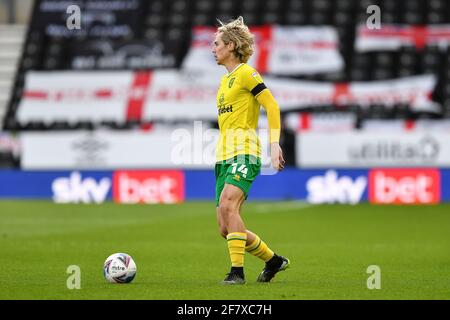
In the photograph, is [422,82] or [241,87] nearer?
[241,87]

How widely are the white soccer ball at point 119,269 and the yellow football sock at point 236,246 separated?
89 centimetres

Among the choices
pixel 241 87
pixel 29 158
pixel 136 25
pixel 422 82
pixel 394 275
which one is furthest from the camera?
pixel 136 25

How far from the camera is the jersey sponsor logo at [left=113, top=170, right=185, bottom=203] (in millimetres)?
24406

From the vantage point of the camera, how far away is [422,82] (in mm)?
28828

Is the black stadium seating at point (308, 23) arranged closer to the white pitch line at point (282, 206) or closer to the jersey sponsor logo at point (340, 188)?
the jersey sponsor logo at point (340, 188)

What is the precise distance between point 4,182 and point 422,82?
11.1 meters

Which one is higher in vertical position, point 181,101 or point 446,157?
point 181,101

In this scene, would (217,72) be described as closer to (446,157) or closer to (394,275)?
(446,157)

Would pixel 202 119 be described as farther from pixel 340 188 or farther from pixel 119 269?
pixel 119 269

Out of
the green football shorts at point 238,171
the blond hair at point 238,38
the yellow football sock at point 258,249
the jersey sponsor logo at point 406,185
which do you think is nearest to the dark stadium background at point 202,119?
the jersey sponsor logo at point 406,185

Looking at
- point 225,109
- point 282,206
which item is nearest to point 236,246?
point 225,109

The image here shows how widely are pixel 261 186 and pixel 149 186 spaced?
254 cm

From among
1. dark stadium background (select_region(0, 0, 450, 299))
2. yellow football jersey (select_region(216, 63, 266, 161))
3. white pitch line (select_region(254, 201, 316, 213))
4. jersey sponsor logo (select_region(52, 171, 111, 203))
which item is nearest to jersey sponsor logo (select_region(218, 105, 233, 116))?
yellow football jersey (select_region(216, 63, 266, 161))
